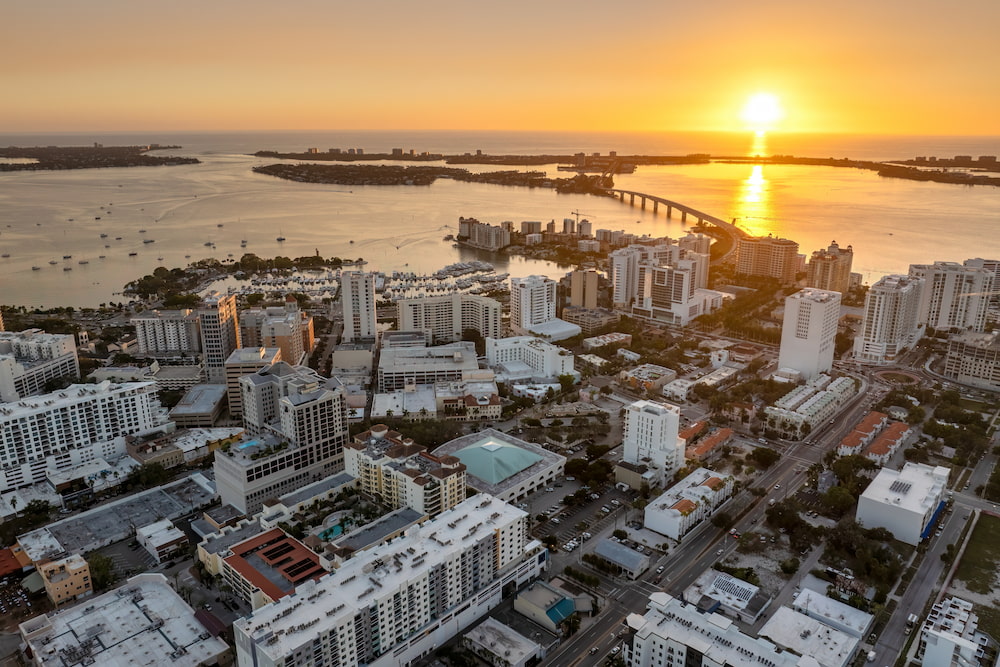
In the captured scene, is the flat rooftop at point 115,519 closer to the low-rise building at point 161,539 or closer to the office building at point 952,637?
the low-rise building at point 161,539

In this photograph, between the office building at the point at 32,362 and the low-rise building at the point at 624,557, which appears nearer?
the low-rise building at the point at 624,557

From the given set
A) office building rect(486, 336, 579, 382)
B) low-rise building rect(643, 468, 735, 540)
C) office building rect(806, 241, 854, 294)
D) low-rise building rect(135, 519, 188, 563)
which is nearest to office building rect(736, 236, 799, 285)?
office building rect(806, 241, 854, 294)

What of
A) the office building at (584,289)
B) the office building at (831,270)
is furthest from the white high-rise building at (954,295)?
the office building at (584,289)

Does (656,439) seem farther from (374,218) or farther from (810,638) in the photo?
(374,218)

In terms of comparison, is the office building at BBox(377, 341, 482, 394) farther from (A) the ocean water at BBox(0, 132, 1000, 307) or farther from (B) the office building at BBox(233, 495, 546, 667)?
(A) the ocean water at BBox(0, 132, 1000, 307)

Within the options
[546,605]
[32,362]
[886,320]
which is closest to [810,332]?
[886,320]

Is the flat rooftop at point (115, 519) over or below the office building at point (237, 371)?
below
